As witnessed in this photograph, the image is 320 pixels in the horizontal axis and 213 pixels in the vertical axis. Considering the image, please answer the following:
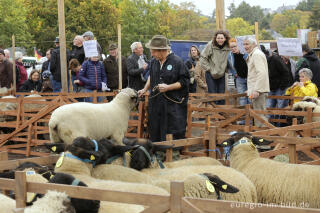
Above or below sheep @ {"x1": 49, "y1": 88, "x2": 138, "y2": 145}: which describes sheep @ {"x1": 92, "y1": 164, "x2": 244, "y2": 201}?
below

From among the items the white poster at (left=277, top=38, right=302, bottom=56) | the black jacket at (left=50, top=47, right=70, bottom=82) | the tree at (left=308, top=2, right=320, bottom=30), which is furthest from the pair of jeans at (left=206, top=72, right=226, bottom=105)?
the tree at (left=308, top=2, right=320, bottom=30)

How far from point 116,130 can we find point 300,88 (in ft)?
15.4

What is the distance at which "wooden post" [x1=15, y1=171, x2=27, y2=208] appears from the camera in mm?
3378

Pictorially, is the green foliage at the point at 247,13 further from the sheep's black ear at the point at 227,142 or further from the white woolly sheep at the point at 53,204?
the white woolly sheep at the point at 53,204

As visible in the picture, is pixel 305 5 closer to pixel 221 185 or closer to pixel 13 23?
pixel 13 23

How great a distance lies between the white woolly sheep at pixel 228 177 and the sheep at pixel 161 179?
110 mm

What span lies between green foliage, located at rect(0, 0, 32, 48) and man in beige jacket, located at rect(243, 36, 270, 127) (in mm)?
34888

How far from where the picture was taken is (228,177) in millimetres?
4547

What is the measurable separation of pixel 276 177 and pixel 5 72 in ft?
33.7

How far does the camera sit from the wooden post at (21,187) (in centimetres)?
338

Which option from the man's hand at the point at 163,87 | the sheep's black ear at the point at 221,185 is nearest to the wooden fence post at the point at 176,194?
the sheep's black ear at the point at 221,185

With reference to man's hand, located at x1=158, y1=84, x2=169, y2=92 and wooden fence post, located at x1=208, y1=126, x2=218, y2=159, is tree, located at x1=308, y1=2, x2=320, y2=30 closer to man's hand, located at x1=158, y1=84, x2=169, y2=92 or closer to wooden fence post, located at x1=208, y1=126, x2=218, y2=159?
man's hand, located at x1=158, y1=84, x2=169, y2=92

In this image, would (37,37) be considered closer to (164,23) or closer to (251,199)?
(164,23)

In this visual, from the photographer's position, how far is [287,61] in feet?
37.9
